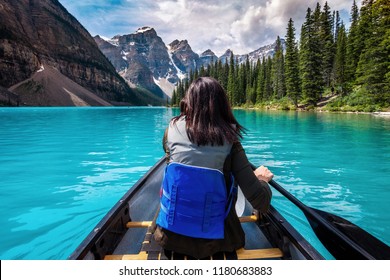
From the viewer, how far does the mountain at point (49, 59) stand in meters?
90.6

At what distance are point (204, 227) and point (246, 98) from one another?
75720mm

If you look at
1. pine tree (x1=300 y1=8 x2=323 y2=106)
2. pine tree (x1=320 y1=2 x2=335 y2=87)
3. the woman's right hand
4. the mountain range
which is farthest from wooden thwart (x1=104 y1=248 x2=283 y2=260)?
the mountain range

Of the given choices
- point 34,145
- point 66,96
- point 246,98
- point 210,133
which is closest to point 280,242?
point 210,133

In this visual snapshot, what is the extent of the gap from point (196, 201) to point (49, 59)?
133696mm

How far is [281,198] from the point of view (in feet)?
21.6

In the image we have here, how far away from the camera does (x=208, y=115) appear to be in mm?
2088

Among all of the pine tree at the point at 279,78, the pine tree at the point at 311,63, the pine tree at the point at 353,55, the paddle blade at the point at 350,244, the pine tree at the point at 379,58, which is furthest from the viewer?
the pine tree at the point at 279,78

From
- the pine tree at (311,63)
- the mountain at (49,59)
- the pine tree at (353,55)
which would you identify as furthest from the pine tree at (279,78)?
the mountain at (49,59)

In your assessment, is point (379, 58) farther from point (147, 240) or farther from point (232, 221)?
point (147, 240)

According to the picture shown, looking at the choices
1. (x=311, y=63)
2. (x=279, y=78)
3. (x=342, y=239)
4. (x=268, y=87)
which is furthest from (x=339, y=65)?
(x=342, y=239)

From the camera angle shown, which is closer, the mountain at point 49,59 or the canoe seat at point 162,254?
the canoe seat at point 162,254

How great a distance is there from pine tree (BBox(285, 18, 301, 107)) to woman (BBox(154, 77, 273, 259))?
153ft

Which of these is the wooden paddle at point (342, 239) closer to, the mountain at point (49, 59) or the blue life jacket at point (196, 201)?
the blue life jacket at point (196, 201)

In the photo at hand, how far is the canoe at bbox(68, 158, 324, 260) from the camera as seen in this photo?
2502 millimetres
